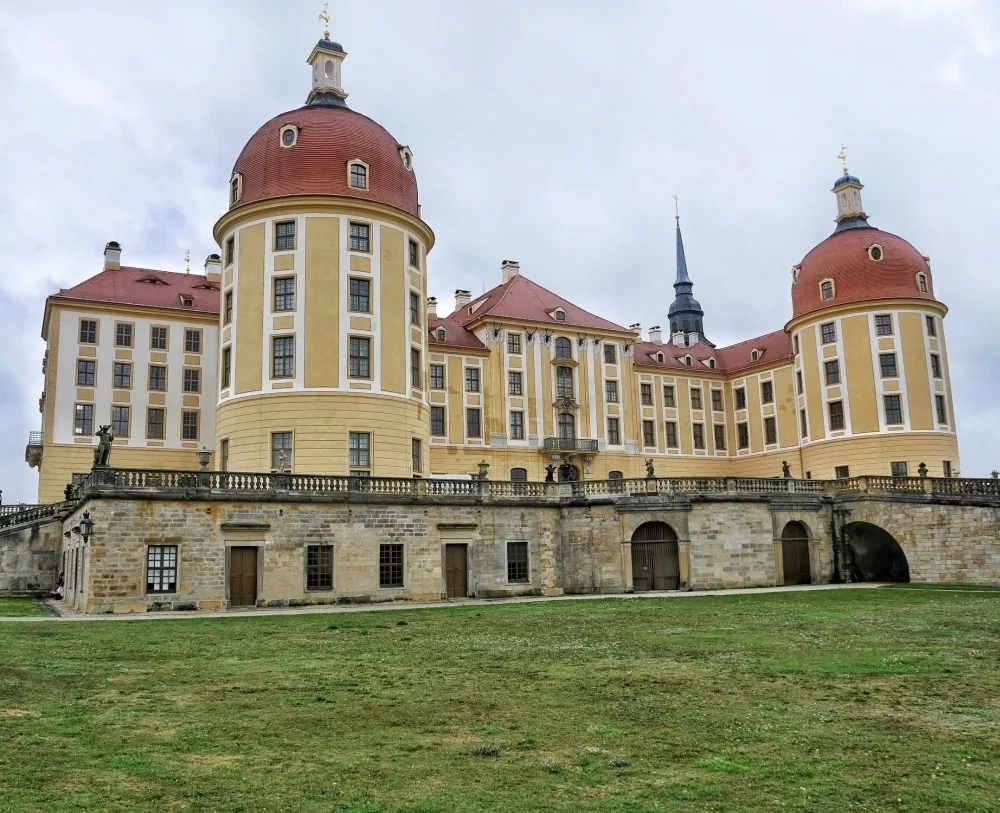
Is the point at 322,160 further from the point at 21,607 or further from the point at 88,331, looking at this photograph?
the point at 21,607

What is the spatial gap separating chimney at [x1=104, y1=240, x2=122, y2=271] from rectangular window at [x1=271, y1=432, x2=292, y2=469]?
22.4 meters

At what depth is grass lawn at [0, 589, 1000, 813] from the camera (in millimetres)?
7332

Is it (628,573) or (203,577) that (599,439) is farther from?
(203,577)

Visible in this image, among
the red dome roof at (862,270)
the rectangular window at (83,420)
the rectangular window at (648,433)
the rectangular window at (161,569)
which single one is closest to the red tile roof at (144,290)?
the rectangular window at (83,420)

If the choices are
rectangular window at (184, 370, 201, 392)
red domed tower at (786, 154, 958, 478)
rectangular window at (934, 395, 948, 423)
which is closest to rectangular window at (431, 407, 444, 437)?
rectangular window at (184, 370, 201, 392)

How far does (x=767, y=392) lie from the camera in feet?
210

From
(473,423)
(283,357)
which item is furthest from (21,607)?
(473,423)

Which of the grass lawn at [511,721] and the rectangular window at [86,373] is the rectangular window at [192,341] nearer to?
the rectangular window at [86,373]

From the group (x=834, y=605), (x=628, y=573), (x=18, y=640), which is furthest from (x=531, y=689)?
(x=628, y=573)

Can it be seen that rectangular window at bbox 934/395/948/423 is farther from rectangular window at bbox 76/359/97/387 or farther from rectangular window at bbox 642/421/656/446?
rectangular window at bbox 76/359/97/387

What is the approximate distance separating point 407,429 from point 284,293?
7.88 m

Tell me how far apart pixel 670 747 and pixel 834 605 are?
17906mm

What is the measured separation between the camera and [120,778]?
7.78 meters

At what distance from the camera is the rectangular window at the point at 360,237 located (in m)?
39.0
